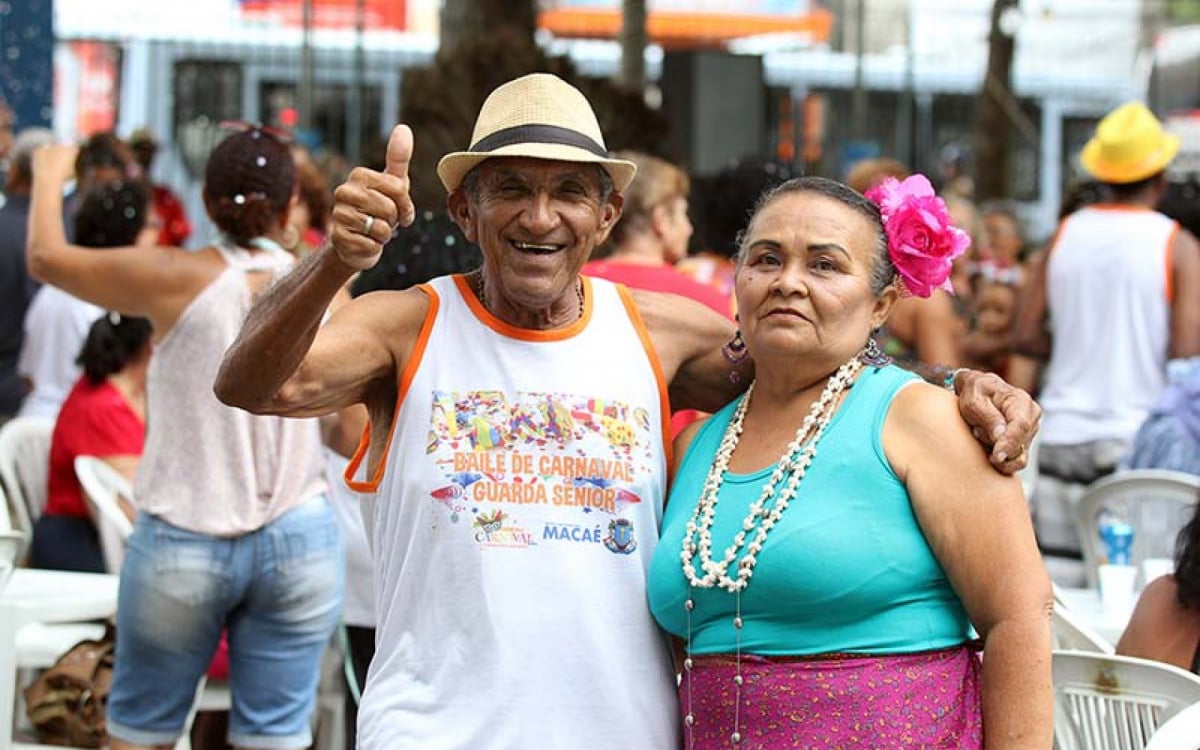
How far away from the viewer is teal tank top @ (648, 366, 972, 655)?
9.04 feet

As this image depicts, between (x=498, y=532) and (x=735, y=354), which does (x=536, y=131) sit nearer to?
(x=735, y=354)

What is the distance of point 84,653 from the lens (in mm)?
5152

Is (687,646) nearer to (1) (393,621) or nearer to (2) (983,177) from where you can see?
(1) (393,621)

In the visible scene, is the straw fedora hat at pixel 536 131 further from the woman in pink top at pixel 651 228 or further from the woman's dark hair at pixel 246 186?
the woman in pink top at pixel 651 228

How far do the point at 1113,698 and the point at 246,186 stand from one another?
237 cm

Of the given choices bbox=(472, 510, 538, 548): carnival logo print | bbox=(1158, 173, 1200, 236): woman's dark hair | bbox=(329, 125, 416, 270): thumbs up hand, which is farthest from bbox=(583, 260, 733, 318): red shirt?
bbox=(1158, 173, 1200, 236): woman's dark hair

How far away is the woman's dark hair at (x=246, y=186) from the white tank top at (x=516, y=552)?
161cm

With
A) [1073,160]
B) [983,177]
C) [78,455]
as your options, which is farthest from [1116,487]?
[1073,160]

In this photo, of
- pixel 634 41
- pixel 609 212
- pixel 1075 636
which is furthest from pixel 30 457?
pixel 634 41

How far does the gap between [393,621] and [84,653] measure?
2407 mm

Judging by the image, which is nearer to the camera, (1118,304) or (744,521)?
(744,521)

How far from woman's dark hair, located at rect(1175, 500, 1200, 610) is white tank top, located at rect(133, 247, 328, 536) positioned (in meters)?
2.12

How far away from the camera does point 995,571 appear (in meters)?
2.72

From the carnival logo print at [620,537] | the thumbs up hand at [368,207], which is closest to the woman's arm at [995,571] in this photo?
the carnival logo print at [620,537]
